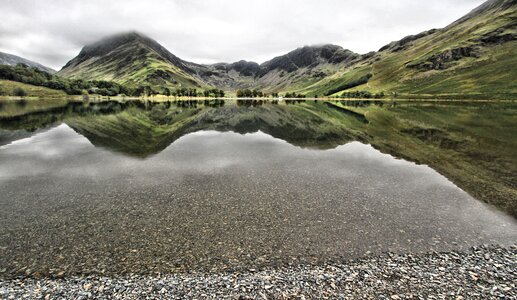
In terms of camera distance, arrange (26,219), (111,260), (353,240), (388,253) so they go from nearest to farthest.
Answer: (111,260) < (388,253) < (353,240) < (26,219)

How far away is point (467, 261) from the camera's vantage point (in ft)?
51.0

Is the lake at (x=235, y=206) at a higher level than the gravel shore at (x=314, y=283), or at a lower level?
higher

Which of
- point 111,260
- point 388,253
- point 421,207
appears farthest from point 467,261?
point 111,260

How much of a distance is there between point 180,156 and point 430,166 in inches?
1349

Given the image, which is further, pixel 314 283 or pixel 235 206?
pixel 235 206

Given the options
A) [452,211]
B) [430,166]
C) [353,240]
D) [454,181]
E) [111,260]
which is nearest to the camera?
[111,260]

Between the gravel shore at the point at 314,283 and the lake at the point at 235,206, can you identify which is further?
the lake at the point at 235,206

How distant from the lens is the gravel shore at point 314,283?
42.0 ft

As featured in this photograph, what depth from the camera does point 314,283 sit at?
1365 cm

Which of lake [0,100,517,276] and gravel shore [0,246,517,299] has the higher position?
lake [0,100,517,276]

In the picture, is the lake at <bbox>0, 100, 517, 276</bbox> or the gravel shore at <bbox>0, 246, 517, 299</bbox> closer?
the gravel shore at <bbox>0, 246, 517, 299</bbox>

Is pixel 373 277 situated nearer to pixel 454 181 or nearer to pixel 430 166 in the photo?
pixel 454 181

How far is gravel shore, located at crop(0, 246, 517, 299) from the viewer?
42.0 ft

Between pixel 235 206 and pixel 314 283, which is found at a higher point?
pixel 235 206
